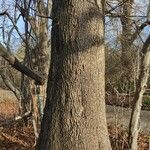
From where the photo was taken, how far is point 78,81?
6711 millimetres

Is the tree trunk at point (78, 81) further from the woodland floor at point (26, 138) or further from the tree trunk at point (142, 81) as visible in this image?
the woodland floor at point (26, 138)

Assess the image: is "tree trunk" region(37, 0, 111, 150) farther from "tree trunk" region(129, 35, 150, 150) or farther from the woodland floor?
the woodland floor

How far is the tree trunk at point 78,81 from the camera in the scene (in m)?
6.71

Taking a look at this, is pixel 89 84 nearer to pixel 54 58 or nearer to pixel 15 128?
pixel 54 58

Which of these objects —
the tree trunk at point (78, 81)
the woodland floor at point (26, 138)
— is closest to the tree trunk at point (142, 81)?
the woodland floor at point (26, 138)

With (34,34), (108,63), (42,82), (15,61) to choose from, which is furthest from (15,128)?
(108,63)

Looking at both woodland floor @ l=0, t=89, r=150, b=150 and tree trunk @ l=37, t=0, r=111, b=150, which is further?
woodland floor @ l=0, t=89, r=150, b=150

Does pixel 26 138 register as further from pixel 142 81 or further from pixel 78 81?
pixel 78 81

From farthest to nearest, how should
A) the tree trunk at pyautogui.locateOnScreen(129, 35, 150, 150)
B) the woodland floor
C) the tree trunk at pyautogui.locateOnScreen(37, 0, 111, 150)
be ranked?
the woodland floor < the tree trunk at pyautogui.locateOnScreen(129, 35, 150, 150) < the tree trunk at pyautogui.locateOnScreen(37, 0, 111, 150)

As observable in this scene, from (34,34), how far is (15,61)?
3989 mm

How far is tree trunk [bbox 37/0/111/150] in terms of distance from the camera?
6.71m

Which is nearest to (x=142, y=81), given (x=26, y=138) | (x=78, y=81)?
(x=26, y=138)

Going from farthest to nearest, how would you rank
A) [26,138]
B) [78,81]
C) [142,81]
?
[26,138]
[142,81]
[78,81]

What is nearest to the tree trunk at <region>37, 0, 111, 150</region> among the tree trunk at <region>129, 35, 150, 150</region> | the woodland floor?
the tree trunk at <region>129, 35, 150, 150</region>
